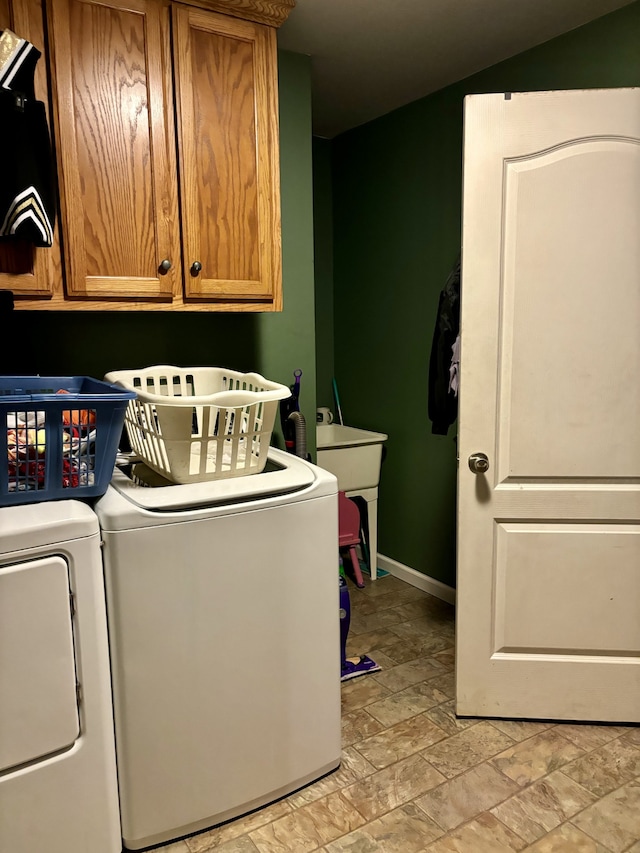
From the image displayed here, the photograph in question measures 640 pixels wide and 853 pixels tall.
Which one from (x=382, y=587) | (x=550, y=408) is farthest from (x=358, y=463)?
(x=550, y=408)

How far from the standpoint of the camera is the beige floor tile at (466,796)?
1.78 meters

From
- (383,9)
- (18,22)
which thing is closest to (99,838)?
(18,22)

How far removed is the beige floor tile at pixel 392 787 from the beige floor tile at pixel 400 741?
0.04m

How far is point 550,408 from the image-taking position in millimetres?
2076

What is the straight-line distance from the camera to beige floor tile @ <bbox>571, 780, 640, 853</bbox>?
1681 mm

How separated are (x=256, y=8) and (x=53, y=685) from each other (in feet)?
6.82

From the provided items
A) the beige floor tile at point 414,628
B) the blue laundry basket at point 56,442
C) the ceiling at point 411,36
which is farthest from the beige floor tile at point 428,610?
the ceiling at point 411,36

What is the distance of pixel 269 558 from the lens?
1.73 m

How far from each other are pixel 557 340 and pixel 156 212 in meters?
1.33

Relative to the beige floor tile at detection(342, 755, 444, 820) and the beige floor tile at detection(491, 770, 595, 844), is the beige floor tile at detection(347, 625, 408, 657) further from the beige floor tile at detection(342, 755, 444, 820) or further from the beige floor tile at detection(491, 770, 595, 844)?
the beige floor tile at detection(491, 770, 595, 844)

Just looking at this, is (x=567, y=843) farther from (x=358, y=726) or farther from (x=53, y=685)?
(x=53, y=685)

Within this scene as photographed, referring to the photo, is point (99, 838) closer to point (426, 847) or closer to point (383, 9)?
point (426, 847)

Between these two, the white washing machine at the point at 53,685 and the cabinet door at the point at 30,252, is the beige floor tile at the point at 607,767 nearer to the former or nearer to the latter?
the white washing machine at the point at 53,685

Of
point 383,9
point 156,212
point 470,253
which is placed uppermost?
point 383,9
